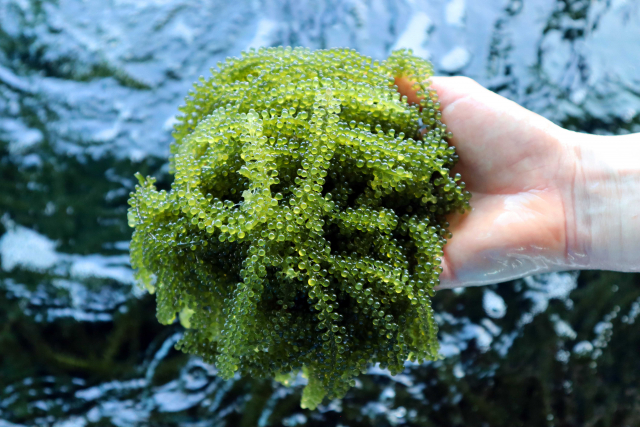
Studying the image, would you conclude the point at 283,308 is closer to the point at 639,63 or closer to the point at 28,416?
the point at 28,416

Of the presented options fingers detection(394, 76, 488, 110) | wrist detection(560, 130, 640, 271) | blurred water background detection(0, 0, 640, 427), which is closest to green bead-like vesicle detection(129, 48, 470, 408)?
fingers detection(394, 76, 488, 110)

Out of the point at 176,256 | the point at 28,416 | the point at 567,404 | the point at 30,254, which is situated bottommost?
the point at 567,404

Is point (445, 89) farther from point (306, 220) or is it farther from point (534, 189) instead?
point (306, 220)

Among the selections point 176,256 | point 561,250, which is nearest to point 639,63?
point 561,250

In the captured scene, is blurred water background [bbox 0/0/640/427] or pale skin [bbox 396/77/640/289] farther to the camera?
blurred water background [bbox 0/0/640/427]

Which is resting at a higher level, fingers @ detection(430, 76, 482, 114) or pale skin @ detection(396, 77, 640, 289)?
fingers @ detection(430, 76, 482, 114)

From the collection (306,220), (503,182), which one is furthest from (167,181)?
(503,182)

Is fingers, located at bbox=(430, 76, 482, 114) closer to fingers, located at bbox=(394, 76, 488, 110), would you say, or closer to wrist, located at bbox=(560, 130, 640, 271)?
fingers, located at bbox=(394, 76, 488, 110)
